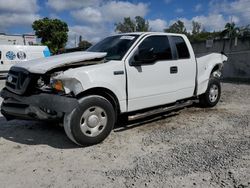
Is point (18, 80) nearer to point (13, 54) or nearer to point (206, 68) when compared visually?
point (206, 68)

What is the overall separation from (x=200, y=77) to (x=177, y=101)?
0.90 meters

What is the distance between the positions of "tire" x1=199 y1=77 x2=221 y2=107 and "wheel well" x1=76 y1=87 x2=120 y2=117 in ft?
9.51

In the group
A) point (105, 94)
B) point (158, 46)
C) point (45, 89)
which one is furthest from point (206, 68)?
point (45, 89)

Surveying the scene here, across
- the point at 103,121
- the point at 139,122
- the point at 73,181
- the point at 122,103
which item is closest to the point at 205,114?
the point at 139,122

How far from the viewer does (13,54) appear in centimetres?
1717

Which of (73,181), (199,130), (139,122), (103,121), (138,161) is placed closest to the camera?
(73,181)

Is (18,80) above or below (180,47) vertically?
below

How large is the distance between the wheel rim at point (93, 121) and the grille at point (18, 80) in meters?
1.11

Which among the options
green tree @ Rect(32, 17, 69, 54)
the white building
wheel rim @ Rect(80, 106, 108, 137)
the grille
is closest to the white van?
the grille

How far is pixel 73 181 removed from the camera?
3271 mm

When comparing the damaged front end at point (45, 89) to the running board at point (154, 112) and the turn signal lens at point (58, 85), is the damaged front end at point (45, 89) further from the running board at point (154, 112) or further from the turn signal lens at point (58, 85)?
the running board at point (154, 112)

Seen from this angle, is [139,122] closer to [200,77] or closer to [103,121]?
[103,121]

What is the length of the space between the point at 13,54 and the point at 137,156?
15553 millimetres

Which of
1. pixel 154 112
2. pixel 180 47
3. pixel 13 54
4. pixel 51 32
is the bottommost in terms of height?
pixel 154 112
